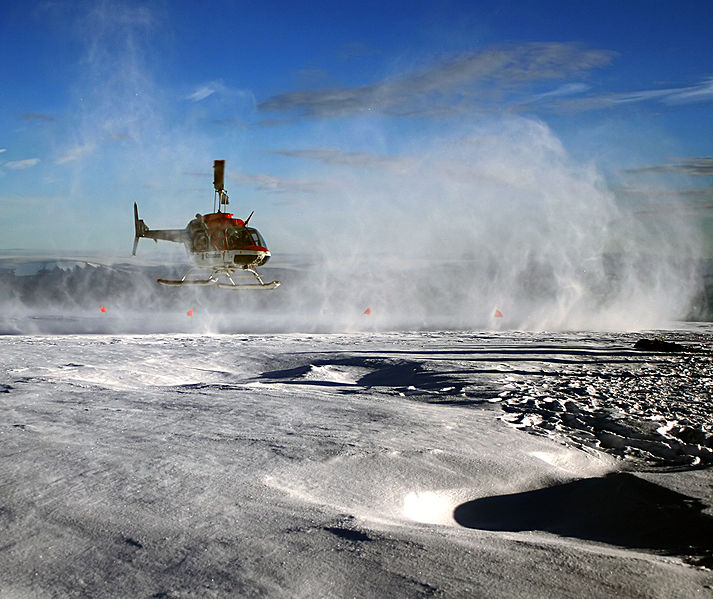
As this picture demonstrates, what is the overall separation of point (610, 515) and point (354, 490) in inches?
83.3

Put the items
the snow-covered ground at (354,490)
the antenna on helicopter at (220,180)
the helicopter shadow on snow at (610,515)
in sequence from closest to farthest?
the snow-covered ground at (354,490) → the helicopter shadow on snow at (610,515) → the antenna on helicopter at (220,180)

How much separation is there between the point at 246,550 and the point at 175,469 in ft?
6.05

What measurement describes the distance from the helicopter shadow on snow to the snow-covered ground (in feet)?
0.07

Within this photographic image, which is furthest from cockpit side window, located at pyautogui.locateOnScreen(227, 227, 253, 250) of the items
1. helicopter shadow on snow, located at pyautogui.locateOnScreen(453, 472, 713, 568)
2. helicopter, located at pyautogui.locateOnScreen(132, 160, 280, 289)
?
helicopter shadow on snow, located at pyautogui.locateOnScreen(453, 472, 713, 568)

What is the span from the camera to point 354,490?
4.99m

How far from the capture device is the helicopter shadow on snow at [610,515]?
4070mm

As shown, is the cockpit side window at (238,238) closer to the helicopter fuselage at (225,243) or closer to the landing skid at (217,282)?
the helicopter fuselage at (225,243)

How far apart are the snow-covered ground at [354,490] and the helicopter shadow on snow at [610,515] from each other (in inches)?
0.8

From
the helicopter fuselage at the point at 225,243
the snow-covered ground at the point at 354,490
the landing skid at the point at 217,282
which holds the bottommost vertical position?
the snow-covered ground at the point at 354,490

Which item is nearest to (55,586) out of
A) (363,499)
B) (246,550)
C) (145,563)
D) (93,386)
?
(145,563)

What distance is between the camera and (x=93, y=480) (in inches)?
192

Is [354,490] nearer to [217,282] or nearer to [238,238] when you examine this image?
[238,238]

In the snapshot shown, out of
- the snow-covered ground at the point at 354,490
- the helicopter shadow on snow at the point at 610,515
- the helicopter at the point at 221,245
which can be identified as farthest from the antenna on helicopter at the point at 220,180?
the helicopter shadow on snow at the point at 610,515

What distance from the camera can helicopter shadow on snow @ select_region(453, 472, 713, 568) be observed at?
407 cm
